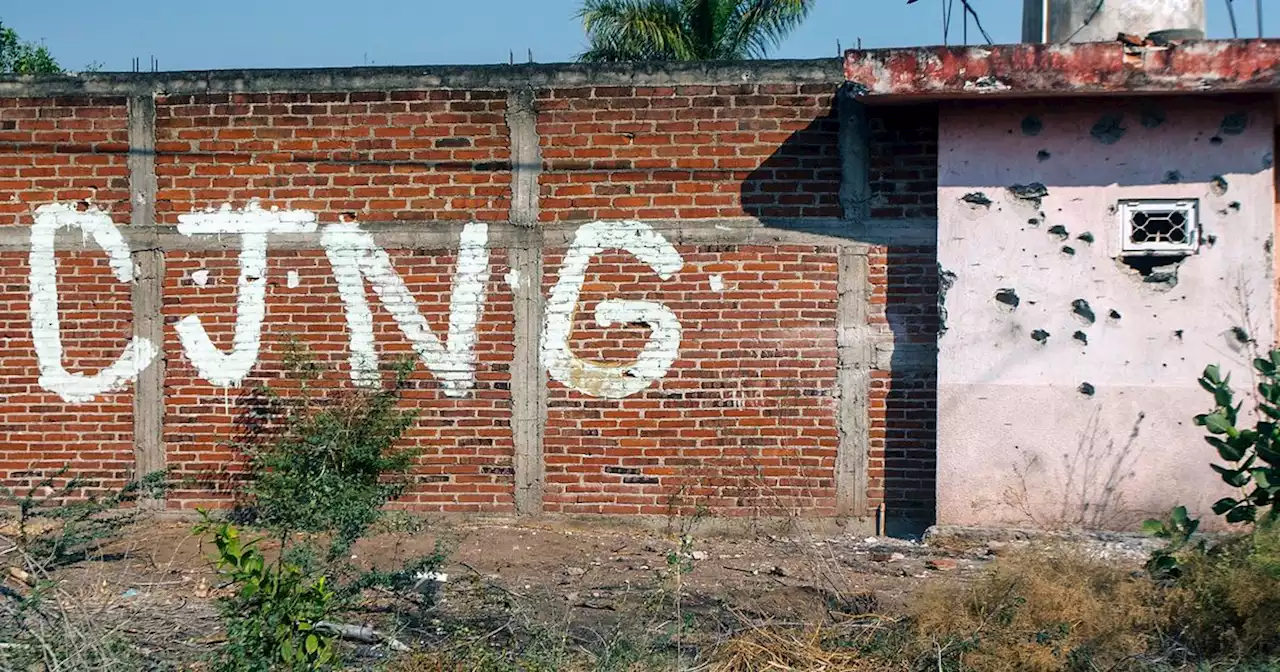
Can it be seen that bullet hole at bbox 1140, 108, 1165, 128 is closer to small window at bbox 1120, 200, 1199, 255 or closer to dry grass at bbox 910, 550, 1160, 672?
small window at bbox 1120, 200, 1199, 255

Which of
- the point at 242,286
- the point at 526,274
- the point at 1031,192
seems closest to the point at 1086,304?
the point at 1031,192

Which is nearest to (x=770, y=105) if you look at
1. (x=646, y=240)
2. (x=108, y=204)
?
(x=646, y=240)

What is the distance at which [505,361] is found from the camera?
8.78m

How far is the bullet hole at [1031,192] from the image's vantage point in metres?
8.20

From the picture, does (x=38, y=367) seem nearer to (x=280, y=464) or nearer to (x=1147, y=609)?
(x=280, y=464)

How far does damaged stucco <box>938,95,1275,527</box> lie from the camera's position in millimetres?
8047

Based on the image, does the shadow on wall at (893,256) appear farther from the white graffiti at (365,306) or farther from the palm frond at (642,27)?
the palm frond at (642,27)

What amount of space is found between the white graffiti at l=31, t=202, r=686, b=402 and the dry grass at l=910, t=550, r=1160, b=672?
3.13 metres

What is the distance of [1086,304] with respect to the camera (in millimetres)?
8172

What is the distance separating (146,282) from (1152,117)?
6.65m

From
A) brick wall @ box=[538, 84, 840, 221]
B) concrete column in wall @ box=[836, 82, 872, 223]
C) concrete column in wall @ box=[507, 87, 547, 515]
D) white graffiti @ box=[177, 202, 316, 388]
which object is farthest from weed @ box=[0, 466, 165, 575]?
concrete column in wall @ box=[836, 82, 872, 223]

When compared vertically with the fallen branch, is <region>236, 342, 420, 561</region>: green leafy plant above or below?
above

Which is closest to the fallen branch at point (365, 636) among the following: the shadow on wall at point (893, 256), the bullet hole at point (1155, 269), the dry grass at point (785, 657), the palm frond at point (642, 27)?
the dry grass at point (785, 657)

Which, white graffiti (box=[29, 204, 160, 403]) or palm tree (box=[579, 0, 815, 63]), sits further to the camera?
palm tree (box=[579, 0, 815, 63])
